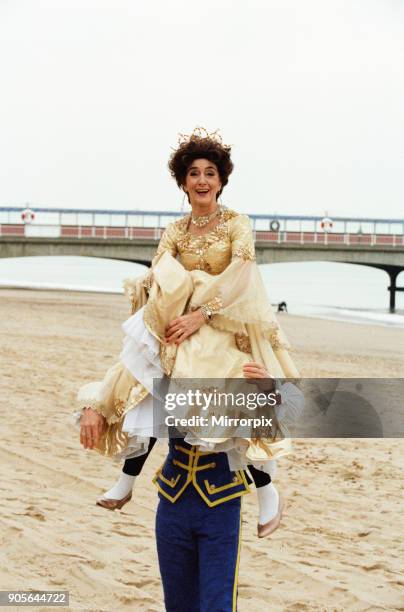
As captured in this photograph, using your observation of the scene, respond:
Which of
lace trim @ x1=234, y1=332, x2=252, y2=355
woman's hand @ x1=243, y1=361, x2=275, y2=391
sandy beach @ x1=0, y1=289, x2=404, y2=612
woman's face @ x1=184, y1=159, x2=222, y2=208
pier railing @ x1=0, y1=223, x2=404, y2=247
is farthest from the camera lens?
pier railing @ x1=0, y1=223, x2=404, y2=247

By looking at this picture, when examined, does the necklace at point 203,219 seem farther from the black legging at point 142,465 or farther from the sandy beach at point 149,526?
the sandy beach at point 149,526

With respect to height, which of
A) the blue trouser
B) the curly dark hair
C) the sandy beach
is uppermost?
the curly dark hair

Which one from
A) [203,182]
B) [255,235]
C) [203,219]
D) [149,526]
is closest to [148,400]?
[203,219]

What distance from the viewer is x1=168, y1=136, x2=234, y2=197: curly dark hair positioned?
101 inches

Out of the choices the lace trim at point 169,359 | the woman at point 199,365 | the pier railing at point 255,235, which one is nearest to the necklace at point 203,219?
the woman at point 199,365

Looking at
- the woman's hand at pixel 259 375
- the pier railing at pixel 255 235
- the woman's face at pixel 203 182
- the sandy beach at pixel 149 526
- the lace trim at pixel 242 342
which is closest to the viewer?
the woman's hand at pixel 259 375

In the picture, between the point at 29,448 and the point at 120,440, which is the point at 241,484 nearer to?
the point at 120,440

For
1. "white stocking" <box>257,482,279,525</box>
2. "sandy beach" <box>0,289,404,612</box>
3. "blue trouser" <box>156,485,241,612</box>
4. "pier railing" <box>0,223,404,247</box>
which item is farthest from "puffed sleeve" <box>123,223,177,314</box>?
"pier railing" <box>0,223,404,247</box>

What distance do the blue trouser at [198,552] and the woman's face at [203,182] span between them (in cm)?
94

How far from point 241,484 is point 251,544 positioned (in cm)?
272

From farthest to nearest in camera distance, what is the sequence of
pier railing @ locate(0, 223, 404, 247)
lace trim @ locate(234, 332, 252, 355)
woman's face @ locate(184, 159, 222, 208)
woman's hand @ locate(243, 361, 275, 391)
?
pier railing @ locate(0, 223, 404, 247), woman's face @ locate(184, 159, 222, 208), lace trim @ locate(234, 332, 252, 355), woman's hand @ locate(243, 361, 275, 391)

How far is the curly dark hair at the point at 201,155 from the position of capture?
256cm

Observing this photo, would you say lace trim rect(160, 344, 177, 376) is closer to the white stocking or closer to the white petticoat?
the white petticoat

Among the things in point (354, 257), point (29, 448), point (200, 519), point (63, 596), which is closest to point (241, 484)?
point (200, 519)
